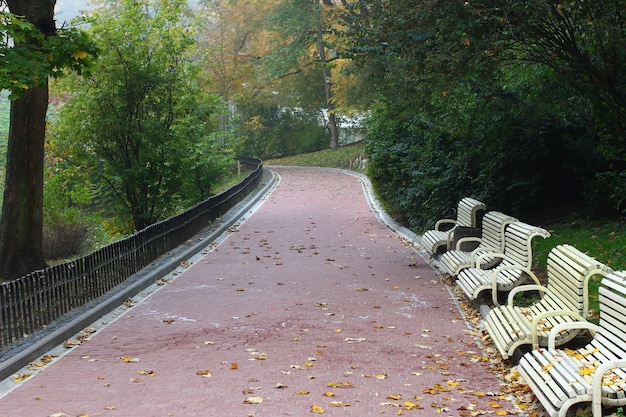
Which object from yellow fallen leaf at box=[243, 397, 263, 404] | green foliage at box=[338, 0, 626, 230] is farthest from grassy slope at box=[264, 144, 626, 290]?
yellow fallen leaf at box=[243, 397, 263, 404]

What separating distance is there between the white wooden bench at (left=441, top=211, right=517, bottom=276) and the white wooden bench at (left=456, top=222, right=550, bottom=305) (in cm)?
50

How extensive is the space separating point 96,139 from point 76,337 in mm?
11460

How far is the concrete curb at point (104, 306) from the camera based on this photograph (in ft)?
23.7

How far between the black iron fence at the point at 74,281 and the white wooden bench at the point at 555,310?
5146mm

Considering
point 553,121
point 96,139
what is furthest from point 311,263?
point 96,139

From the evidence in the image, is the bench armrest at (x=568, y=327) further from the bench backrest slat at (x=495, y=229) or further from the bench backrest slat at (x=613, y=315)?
the bench backrest slat at (x=495, y=229)

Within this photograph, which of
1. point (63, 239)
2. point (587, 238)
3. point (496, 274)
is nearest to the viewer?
point (496, 274)

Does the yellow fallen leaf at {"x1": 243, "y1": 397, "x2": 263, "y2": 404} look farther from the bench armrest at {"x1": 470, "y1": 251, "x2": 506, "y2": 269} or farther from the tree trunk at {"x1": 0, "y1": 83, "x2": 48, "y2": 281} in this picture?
the tree trunk at {"x1": 0, "y1": 83, "x2": 48, "y2": 281}

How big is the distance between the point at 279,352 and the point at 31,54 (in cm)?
516

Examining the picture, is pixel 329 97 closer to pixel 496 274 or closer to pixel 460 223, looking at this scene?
pixel 460 223

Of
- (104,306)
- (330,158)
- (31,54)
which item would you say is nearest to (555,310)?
(104,306)

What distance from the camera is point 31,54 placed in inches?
364

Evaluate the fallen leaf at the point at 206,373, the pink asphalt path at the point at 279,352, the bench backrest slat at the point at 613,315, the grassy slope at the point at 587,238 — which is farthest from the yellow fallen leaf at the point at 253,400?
the grassy slope at the point at 587,238

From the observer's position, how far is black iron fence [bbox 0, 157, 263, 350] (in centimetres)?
780
